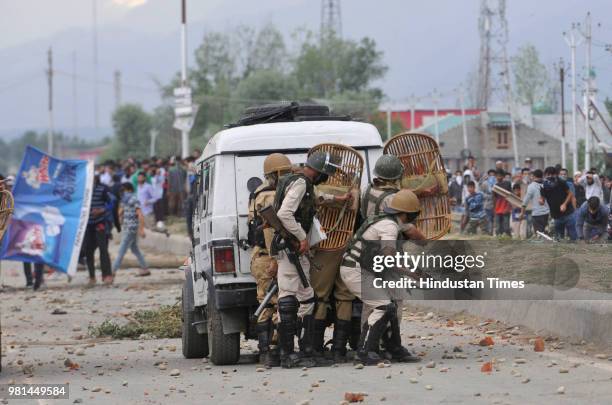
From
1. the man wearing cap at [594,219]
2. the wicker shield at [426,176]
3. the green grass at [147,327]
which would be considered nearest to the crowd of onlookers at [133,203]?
the green grass at [147,327]

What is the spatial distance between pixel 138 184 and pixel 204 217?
21408 millimetres

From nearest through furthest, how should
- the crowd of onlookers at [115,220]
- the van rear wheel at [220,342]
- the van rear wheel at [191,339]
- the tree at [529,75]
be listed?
the van rear wheel at [220,342], the van rear wheel at [191,339], the crowd of onlookers at [115,220], the tree at [529,75]

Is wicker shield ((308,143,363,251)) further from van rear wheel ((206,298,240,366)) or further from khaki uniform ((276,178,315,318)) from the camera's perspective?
van rear wheel ((206,298,240,366))

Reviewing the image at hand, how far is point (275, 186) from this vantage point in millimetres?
11445

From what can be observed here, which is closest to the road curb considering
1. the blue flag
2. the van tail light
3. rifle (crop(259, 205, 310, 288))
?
rifle (crop(259, 205, 310, 288))

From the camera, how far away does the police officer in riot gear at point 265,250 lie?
11406mm

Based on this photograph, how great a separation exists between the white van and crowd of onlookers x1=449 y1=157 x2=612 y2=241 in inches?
286

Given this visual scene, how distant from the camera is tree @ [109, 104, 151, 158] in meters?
121

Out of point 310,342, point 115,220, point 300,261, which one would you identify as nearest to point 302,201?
point 300,261

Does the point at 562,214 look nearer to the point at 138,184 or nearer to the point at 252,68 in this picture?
the point at 138,184

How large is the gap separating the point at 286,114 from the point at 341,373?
306 cm

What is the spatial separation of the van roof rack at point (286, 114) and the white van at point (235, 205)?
13cm

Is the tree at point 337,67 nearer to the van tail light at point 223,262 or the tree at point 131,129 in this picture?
the tree at point 131,129

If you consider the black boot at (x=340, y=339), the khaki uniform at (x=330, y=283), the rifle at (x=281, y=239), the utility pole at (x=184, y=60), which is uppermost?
the utility pole at (x=184, y=60)
